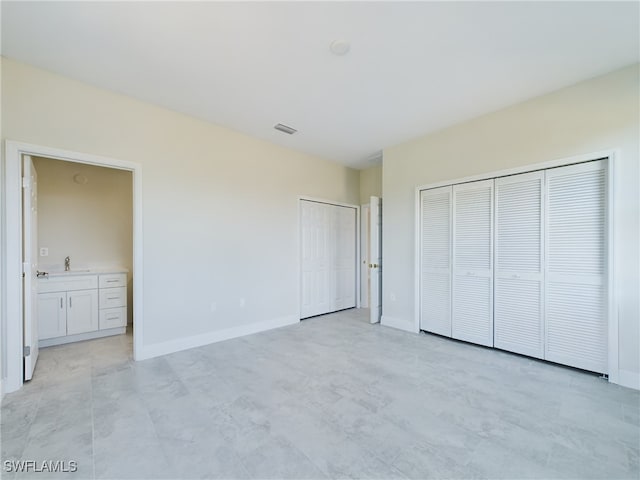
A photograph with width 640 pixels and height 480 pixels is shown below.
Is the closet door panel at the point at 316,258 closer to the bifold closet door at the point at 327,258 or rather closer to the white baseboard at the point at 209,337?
the bifold closet door at the point at 327,258

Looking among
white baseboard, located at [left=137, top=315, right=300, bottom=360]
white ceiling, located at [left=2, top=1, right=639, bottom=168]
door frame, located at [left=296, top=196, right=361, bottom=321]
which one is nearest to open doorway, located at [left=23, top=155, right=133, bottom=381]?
white baseboard, located at [left=137, top=315, right=300, bottom=360]

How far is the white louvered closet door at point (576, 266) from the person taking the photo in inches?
103

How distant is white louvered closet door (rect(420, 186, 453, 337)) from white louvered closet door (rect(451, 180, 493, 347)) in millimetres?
98

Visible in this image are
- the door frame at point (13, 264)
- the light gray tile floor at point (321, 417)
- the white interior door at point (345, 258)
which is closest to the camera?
the light gray tile floor at point (321, 417)

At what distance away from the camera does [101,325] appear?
3.71 metres

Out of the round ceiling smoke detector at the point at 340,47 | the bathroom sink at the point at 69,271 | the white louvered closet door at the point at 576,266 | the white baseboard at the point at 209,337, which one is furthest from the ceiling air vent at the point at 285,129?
the bathroom sink at the point at 69,271

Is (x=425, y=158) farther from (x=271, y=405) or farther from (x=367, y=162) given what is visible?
(x=271, y=405)

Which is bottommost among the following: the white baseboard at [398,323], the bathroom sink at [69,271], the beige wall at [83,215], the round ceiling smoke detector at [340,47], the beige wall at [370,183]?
the white baseboard at [398,323]

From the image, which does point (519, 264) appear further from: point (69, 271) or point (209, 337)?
point (69, 271)

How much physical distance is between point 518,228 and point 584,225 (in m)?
0.54

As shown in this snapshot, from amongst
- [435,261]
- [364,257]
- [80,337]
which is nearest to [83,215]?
Answer: [80,337]

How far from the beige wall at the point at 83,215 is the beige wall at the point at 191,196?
169 centimetres

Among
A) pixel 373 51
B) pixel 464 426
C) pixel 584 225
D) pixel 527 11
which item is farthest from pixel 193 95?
pixel 584 225

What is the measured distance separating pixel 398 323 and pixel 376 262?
99cm
